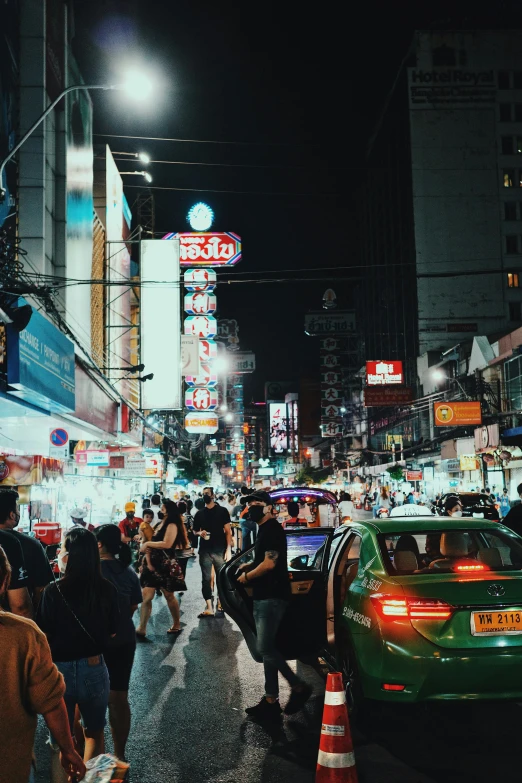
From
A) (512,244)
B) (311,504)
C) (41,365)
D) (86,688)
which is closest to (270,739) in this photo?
(86,688)

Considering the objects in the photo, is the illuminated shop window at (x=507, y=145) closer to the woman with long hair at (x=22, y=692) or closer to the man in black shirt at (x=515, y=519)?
Result: the man in black shirt at (x=515, y=519)

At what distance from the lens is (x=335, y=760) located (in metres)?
4.60

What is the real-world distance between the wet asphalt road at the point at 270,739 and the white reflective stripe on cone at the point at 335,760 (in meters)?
0.55

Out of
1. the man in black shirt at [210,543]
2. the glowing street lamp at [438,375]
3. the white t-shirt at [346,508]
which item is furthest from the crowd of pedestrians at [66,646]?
the glowing street lamp at [438,375]

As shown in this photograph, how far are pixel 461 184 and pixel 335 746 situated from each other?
6710 centimetres

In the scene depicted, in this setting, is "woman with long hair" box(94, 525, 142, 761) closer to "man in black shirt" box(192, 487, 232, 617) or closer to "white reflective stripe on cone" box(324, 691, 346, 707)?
"white reflective stripe on cone" box(324, 691, 346, 707)

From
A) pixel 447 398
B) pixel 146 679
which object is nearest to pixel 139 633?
pixel 146 679

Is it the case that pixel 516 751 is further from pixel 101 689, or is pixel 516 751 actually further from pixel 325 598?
pixel 101 689

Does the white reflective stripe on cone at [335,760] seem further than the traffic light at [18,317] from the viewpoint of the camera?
No

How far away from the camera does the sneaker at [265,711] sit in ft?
21.7

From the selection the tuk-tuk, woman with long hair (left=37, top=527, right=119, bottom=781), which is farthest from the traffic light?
the tuk-tuk

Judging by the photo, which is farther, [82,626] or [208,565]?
[208,565]

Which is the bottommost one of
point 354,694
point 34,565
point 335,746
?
point 354,694

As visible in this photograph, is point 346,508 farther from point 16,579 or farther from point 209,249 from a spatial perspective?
point 209,249
